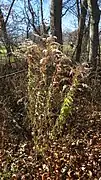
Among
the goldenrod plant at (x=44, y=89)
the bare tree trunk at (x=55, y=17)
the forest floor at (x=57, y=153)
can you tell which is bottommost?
the forest floor at (x=57, y=153)

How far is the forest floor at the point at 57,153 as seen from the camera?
5344mm

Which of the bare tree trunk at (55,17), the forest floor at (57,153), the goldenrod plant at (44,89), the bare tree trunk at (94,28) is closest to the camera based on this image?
the forest floor at (57,153)

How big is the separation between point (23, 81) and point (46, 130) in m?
2.25

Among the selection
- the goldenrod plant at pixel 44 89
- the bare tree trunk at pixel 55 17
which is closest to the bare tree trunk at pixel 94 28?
the bare tree trunk at pixel 55 17

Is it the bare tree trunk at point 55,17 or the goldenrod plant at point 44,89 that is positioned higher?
the bare tree trunk at point 55,17

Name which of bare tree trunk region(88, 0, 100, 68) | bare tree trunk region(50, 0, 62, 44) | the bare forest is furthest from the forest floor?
bare tree trunk region(88, 0, 100, 68)

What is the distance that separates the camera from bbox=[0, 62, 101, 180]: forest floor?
5344 millimetres

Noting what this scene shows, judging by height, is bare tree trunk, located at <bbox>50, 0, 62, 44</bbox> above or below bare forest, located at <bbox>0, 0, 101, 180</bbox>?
→ above

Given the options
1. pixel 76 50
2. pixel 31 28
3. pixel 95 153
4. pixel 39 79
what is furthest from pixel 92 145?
pixel 31 28

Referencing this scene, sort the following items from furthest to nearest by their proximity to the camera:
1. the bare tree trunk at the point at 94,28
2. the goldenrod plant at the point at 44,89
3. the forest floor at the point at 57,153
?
1. the bare tree trunk at the point at 94,28
2. the goldenrod plant at the point at 44,89
3. the forest floor at the point at 57,153

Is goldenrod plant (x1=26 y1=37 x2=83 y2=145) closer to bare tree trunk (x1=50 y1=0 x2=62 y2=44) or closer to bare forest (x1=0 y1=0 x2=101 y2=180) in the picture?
bare forest (x1=0 y1=0 x2=101 y2=180)

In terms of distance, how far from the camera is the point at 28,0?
859 inches

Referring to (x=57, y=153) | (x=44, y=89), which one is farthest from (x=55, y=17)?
(x=57, y=153)

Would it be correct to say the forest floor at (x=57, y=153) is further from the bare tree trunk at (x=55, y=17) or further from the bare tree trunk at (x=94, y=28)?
the bare tree trunk at (x=94, y=28)
